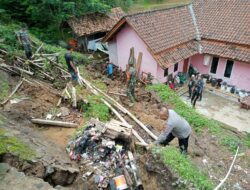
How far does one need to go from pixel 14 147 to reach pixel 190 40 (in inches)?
563

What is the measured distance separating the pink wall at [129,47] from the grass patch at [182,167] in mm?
8964

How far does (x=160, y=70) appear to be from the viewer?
15500mm

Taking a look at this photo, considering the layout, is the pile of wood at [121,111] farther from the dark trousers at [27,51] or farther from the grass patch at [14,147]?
the grass patch at [14,147]

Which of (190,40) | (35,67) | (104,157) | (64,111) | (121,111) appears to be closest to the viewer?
(104,157)

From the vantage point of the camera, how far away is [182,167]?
21.3 ft

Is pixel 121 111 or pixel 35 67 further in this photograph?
pixel 35 67

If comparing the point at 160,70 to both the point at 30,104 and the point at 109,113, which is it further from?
the point at 30,104

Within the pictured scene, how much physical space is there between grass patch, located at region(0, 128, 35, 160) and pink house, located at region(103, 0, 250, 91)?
32.3 ft

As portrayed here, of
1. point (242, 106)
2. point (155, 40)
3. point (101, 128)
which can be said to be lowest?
point (242, 106)

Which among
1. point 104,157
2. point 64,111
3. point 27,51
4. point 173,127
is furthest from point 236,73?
point 27,51

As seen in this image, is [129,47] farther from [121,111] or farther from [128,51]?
[121,111]

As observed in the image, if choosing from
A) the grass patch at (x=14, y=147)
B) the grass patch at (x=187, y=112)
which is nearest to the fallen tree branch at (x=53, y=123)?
the grass patch at (x=14, y=147)

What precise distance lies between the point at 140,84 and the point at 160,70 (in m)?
1.56

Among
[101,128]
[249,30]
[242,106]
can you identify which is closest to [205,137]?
[101,128]
